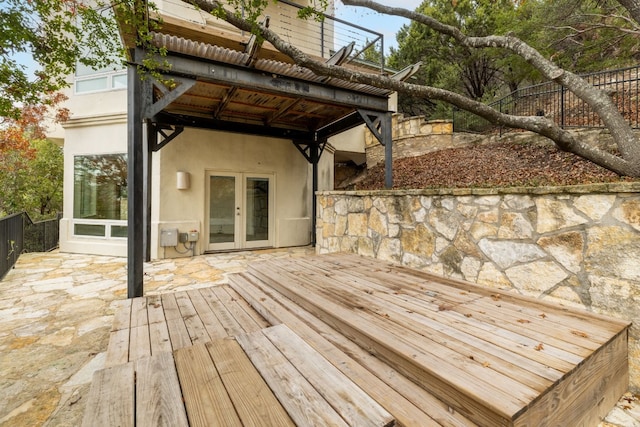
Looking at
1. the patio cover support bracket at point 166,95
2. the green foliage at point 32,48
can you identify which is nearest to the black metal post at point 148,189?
the patio cover support bracket at point 166,95

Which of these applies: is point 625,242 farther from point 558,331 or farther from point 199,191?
point 199,191

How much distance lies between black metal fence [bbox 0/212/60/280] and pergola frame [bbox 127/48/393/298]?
6.80ft

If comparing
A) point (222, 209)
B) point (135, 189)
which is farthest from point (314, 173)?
point (135, 189)

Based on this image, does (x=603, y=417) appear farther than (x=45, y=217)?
No

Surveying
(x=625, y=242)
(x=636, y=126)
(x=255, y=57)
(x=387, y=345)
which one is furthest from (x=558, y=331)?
(x=636, y=126)

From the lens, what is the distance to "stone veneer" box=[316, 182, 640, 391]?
1.86 metres

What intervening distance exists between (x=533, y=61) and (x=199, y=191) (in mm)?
6484

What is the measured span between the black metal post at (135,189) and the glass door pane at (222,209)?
3361 mm

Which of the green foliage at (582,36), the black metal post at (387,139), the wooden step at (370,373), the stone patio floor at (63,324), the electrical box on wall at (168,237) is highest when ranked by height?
the green foliage at (582,36)

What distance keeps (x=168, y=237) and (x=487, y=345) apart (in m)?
6.07

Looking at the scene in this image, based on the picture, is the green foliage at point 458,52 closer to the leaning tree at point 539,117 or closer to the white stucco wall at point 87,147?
the leaning tree at point 539,117

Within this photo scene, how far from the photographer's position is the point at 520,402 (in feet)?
3.53

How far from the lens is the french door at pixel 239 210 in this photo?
22.3 feet

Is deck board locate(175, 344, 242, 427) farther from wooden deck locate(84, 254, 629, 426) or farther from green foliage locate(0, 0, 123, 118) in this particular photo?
green foliage locate(0, 0, 123, 118)
